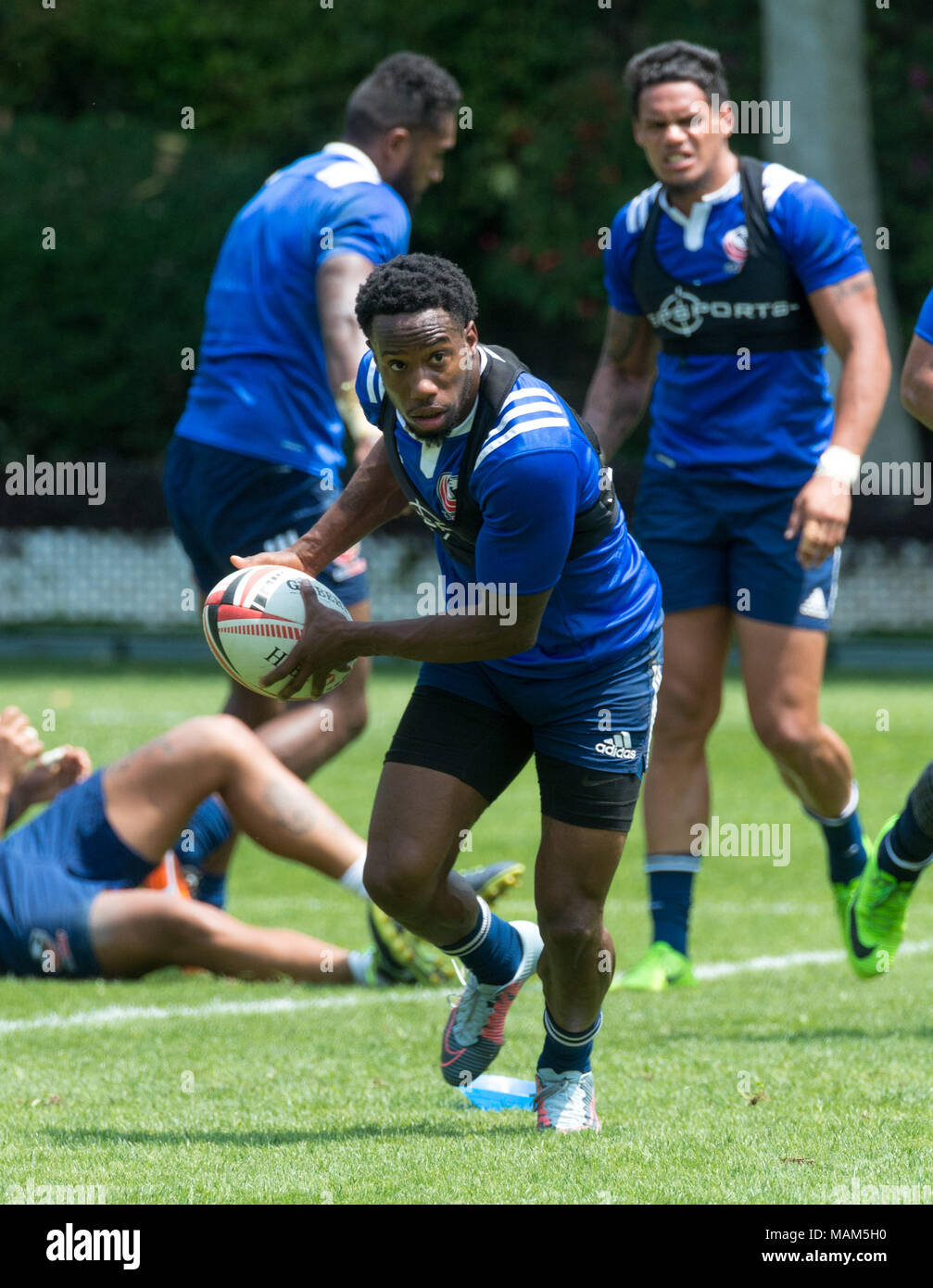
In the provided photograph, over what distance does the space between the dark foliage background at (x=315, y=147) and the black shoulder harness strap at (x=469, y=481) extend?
66.8 feet

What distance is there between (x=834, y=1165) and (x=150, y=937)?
2.77 metres

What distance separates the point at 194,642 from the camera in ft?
70.0

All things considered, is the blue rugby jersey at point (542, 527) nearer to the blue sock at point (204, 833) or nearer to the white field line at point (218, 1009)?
the white field line at point (218, 1009)

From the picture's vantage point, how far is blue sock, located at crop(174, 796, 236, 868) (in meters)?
6.60

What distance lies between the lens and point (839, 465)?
18.2 ft

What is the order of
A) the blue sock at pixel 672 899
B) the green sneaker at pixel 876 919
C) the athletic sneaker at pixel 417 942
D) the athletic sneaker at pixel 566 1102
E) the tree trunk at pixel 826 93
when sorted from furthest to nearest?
1. the tree trunk at pixel 826 93
2. the blue sock at pixel 672 899
3. the athletic sneaker at pixel 417 942
4. the green sneaker at pixel 876 919
5. the athletic sneaker at pixel 566 1102

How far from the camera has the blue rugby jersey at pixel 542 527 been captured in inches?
157

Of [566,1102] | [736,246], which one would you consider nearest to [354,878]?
[566,1102]
